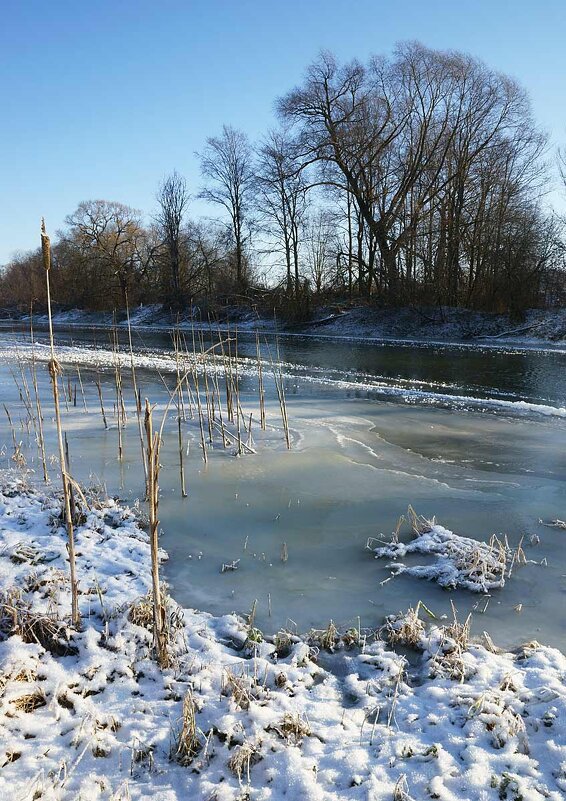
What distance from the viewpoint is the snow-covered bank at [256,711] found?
1.92 meters

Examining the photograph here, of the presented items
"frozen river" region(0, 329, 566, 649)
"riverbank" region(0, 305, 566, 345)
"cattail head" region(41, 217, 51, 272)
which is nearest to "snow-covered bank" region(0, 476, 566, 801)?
"frozen river" region(0, 329, 566, 649)

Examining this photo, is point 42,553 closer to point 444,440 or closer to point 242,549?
point 242,549

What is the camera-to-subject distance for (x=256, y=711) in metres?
2.22

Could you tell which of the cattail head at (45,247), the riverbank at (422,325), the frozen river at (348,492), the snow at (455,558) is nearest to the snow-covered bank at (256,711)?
the frozen river at (348,492)

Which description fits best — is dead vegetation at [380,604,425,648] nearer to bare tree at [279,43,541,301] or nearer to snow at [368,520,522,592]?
snow at [368,520,522,592]

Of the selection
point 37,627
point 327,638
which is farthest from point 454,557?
point 37,627

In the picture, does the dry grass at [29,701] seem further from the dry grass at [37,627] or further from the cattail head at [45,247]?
the cattail head at [45,247]

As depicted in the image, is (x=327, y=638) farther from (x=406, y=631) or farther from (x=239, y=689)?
(x=239, y=689)

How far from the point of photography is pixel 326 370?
14.8m

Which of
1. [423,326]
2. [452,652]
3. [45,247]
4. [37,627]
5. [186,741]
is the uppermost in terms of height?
[423,326]

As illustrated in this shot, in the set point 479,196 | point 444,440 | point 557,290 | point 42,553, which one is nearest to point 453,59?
point 479,196

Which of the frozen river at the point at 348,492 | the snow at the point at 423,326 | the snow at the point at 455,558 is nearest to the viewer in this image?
the frozen river at the point at 348,492

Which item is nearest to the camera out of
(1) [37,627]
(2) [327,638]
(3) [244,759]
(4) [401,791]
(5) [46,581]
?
(4) [401,791]

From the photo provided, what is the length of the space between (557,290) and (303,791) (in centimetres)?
2544
